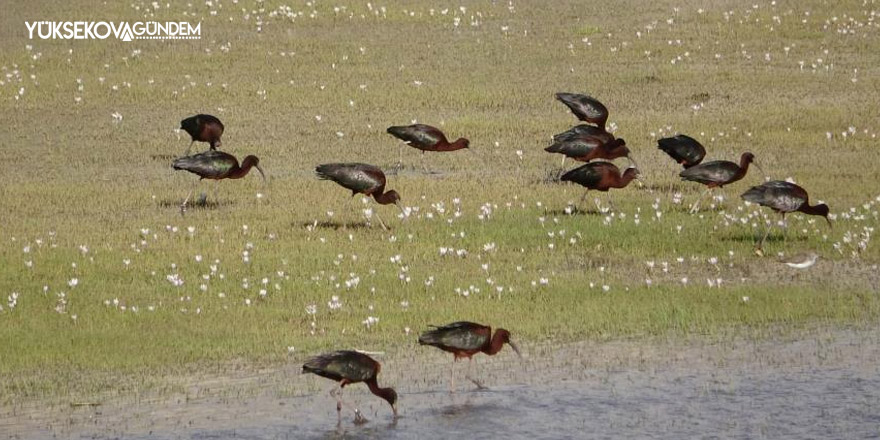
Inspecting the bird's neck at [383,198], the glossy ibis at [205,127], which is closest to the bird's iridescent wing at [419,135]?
the glossy ibis at [205,127]

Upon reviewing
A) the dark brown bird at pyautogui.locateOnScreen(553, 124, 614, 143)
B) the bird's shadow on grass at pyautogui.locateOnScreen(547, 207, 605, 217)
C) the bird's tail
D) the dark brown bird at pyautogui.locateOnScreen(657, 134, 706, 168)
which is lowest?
the bird's tail

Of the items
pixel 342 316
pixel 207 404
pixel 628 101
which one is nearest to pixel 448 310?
pixel 342 316

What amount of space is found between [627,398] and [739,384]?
1.15m

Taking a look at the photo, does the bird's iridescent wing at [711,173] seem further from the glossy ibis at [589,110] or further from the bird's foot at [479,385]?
the bird's foot at [479,385]

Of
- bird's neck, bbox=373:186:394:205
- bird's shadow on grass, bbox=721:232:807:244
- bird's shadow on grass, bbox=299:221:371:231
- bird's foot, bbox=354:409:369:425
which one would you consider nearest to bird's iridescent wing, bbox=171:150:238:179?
bird's shadow on grass, bbox=299:221:371:231

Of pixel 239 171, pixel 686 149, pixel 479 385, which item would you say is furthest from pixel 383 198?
pixel 479 385

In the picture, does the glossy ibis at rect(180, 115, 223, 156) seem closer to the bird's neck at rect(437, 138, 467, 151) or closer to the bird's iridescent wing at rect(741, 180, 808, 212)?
the bird's neck at rect(437, 138, 467, 151)

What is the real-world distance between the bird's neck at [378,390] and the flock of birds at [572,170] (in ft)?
2.69

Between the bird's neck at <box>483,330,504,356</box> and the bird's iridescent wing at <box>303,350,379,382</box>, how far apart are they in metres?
1.59

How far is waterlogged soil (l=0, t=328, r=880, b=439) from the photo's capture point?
12703 millimetres

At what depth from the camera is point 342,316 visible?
52.7 feet

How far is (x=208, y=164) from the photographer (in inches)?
838

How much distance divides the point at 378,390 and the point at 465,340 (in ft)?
3.71

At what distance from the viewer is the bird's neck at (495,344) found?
14086 mm
